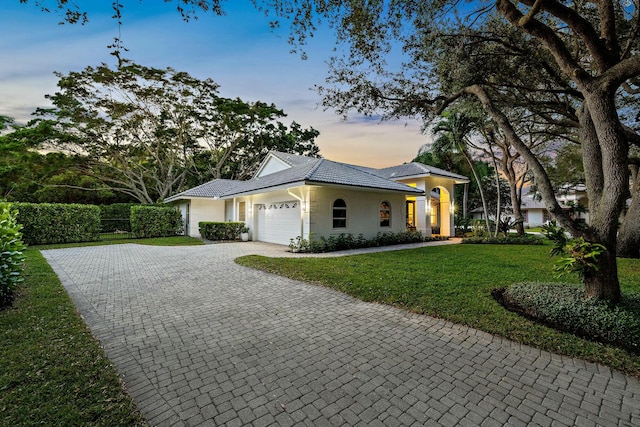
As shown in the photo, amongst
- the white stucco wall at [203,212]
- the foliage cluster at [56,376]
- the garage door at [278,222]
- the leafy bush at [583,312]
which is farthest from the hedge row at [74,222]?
the leafy bush at [583,312]

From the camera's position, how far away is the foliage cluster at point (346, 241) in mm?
11898

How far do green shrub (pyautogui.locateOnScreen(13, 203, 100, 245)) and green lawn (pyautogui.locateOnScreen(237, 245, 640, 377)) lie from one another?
472 inches

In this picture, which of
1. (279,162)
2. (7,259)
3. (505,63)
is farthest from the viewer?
(279,162)

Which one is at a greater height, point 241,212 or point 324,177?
point 324,177

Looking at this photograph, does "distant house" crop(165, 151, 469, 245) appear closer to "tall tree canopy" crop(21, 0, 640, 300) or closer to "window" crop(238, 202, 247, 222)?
"window" crop(238, 202, 247, 222)

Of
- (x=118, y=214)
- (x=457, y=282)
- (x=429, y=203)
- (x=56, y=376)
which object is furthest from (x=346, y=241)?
(x=118, y=214)

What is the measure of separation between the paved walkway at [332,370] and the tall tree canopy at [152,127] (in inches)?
874

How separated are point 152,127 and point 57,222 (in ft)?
42.0

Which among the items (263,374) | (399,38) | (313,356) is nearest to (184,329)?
(263,374)

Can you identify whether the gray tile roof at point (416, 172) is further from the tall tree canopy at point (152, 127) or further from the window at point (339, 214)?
the tall tree canopy at point (152, 127)

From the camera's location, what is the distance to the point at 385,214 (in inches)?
591

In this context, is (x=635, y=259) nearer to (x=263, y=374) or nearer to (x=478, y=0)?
(x=478, y=0)

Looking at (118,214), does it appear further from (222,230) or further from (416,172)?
(416,172)

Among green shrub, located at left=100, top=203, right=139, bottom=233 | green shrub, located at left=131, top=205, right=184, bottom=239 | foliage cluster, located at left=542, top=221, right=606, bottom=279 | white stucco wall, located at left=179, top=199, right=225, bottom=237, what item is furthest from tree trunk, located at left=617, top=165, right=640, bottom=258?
green shrub, located at left=100, top=203, right=139, bottom=233
